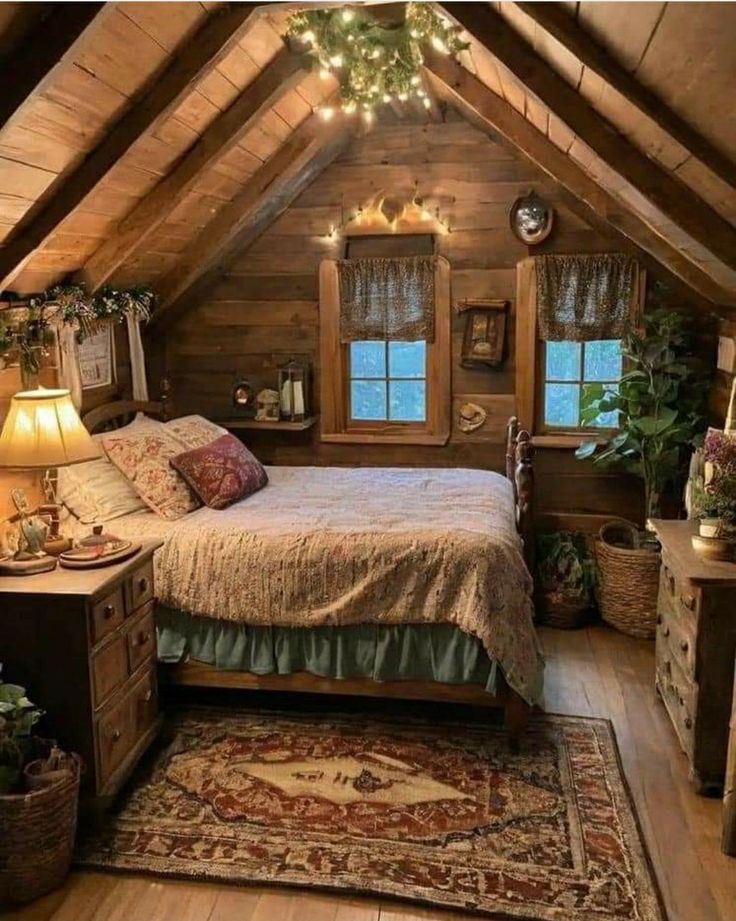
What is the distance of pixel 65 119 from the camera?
103 inches

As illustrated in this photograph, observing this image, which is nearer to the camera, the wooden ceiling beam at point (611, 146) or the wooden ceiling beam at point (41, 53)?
the wooden ceiling beam at point (41, 53)

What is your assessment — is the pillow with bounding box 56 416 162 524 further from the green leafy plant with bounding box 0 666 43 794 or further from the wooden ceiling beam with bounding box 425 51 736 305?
the wooden ceiling beam with bounding box 425 51 736 305

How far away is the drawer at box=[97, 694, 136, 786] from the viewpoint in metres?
2.65

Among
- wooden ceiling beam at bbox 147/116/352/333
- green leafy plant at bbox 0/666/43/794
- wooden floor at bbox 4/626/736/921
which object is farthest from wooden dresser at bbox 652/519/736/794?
wooden ceiling beam at bbox 147/116/352/333

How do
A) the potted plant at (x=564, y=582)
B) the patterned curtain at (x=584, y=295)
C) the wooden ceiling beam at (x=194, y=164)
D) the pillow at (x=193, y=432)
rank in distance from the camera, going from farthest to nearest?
the patterned curtain at (x=584, y=295) → the potted plant at (x=564, y=582) → the pillow at (x=193, y=432) → the wooden ceiling beam at (x=194, y=164)

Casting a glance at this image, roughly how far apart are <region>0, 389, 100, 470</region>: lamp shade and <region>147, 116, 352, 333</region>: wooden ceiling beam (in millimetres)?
1819

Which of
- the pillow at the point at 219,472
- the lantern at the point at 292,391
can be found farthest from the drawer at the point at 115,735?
the lantern at the point at 292,391

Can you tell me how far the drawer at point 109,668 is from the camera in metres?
2.61

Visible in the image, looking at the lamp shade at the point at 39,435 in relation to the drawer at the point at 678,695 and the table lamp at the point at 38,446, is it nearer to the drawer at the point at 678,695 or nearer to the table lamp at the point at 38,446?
the table lamp at the point at 38,446

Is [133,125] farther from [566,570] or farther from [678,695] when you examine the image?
[566,570]

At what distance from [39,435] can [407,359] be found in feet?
8.23

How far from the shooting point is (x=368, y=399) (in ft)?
16.3

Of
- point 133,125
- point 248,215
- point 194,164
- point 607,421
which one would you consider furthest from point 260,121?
point 607,421

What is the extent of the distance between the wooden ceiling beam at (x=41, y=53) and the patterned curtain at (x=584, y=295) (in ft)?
9.61
